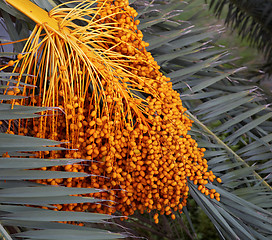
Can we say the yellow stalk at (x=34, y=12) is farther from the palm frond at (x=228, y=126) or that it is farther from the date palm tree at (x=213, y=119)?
the palm frond at (x=228, y=126)

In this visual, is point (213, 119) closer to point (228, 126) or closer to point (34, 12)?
point (228, 126)

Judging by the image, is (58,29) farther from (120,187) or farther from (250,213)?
(250,213)

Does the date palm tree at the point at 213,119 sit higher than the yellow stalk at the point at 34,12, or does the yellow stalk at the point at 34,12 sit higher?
the yellow stalk at the point at 34,12

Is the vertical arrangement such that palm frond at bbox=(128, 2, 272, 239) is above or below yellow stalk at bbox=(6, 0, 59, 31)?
below

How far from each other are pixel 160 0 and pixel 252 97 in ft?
1.70

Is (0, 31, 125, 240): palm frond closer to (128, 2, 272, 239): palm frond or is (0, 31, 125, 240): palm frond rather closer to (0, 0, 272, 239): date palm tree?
(0, 0, 272, 239): date palm tree

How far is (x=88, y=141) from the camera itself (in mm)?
719

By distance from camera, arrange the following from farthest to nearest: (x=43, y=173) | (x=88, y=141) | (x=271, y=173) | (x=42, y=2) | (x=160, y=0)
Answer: (x=160, y=0) < (x=271, y=173) < (x=42, y=2) < (x=88, y=141) < (x=43, y=173)

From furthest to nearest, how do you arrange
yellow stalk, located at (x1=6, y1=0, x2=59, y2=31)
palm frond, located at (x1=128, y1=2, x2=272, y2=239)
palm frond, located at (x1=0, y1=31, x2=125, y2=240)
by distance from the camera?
palm frond, located at (x1=128, y1=2, x2=272, y2=239), yellow stalk, located at (x1=6, y1=0, x2=59, y2=31), palm frond, located at (x1=0, y1=31, x2=125, y2=240)

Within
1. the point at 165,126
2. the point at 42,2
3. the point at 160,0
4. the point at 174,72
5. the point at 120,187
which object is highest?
the point at 160,0

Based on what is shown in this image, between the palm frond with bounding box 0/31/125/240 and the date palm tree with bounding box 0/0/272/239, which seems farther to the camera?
the date palm tree with bounding box 0/0/272/239

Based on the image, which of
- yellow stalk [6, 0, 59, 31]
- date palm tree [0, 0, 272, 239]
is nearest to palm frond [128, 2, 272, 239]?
date palm tree [0, 0, 272, 239]


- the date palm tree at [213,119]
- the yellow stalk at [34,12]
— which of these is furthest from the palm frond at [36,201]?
the yellow stalk at [34,12]

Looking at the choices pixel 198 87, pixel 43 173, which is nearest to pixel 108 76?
pixel 43 173
